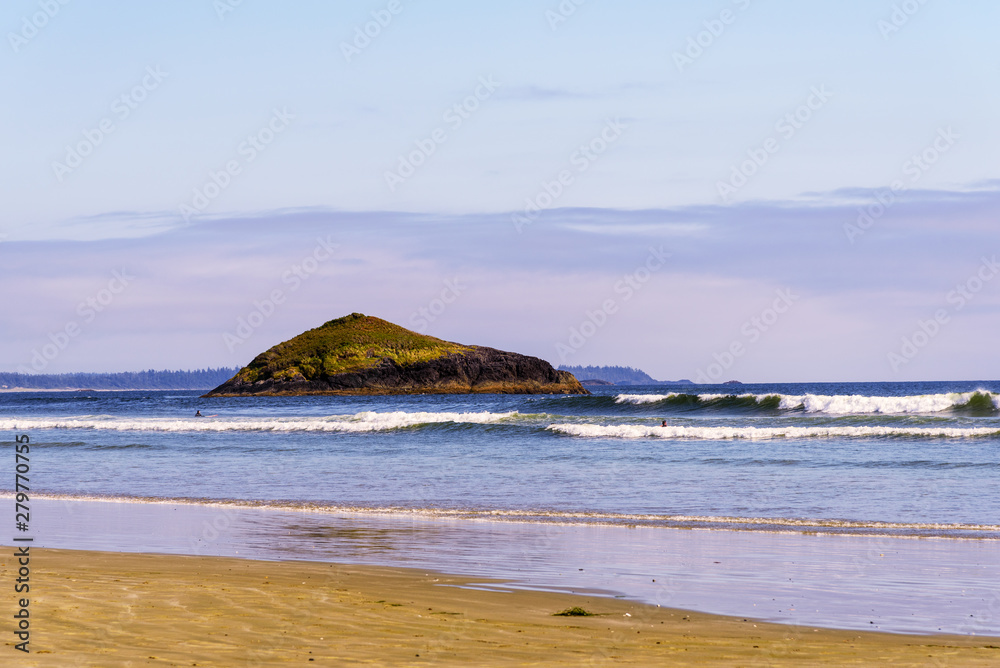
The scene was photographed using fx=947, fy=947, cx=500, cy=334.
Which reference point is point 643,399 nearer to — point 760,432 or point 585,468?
point 760,432

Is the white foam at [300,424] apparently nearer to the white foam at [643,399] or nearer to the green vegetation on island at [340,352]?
the white foam at [643,399]

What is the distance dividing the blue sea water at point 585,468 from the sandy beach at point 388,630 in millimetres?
6887

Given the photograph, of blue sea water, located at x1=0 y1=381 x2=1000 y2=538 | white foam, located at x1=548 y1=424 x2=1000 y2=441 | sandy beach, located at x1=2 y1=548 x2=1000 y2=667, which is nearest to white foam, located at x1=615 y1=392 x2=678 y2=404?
blue sea water, located at x1=0 y1=381 x2=1000 y2=538

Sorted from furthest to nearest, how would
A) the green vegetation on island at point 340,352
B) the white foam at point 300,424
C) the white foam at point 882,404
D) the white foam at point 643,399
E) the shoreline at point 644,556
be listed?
the green vegetation on island at point 340,352, the white foam at point 643,399, the white foam at point 882,404, the white foam at point 300,424, the shoreline at point 644,556

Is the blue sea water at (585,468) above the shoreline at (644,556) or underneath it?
above

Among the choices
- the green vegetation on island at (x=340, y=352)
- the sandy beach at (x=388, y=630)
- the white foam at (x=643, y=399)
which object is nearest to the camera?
the sandy beach at (x=388, y=630)

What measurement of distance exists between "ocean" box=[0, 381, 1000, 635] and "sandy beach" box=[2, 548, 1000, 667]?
819 millimetres

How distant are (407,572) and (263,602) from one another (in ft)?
8.46

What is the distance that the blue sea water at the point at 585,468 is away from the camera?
17.1 meters

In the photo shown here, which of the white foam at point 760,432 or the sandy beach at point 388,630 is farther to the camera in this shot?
the white foam at point 760,432

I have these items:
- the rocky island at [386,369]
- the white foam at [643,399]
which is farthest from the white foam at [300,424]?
the rocky island at [386,369]

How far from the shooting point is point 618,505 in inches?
698

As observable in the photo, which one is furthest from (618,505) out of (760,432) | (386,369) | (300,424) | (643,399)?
(386,369)

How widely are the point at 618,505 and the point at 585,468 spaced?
267 inches
